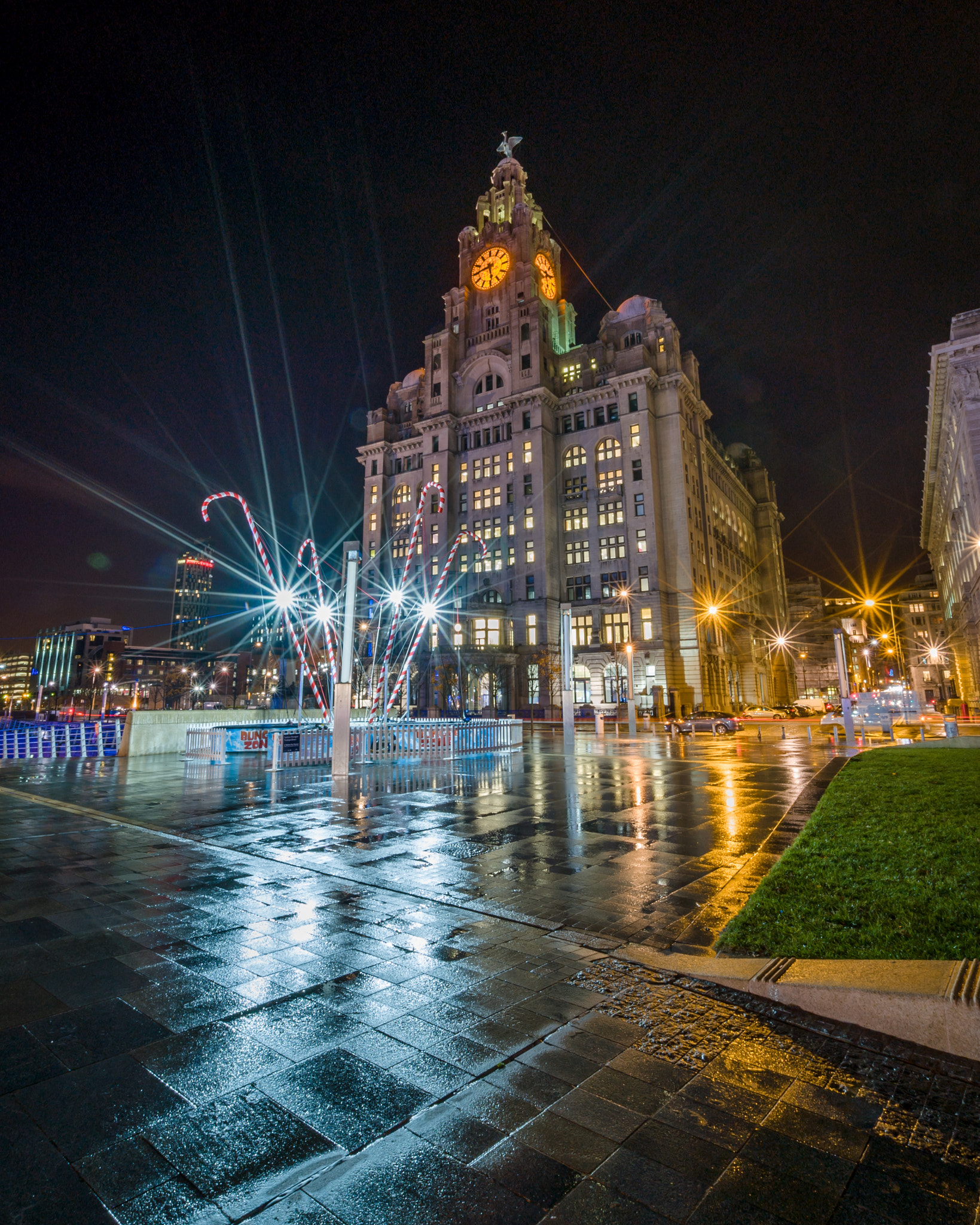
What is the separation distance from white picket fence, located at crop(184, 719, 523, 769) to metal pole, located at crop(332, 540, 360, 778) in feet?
11.3

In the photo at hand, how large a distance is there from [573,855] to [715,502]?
288 ft

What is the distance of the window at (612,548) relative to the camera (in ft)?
230

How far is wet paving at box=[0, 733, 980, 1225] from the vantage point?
8.35 ft

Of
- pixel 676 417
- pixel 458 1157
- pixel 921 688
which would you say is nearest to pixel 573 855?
pixel 458 1157

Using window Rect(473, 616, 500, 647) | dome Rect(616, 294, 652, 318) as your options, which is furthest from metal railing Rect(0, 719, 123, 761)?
dome Rect(616, 294, 652, 318)

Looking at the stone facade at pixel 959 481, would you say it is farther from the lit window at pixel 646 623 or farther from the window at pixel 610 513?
the window at pixel 610 513

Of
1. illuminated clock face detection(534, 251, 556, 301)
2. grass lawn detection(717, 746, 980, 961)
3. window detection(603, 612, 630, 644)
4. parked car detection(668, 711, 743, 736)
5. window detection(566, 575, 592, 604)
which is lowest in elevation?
parked car detection(668, 711, 743, 736)

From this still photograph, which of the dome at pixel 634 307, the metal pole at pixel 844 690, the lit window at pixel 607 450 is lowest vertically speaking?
the metal pole at pixel 844 690

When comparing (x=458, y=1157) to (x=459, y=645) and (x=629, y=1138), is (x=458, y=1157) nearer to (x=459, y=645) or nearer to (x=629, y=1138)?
(x=629, y=1138)

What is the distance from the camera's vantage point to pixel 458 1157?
2.74 metres

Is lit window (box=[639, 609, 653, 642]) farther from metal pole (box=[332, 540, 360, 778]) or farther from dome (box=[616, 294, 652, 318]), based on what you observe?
metal pole (box=[332, 540, 360, 778])

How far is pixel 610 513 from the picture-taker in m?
72.1

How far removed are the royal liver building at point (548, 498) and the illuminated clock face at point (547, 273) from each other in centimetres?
26

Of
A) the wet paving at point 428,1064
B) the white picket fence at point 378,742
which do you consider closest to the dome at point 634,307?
the white picket fence at point 378,742
